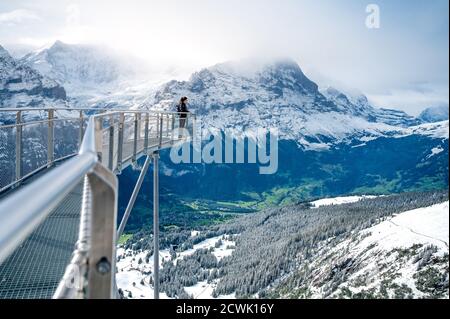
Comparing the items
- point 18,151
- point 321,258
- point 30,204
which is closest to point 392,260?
point 321,258

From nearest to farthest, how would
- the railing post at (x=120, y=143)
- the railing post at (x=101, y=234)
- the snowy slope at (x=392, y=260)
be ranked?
1. the railing post at (x=101, y=234)
2. the railing post at (x=120, y=143)
3. the snowy slope at (x=392, y=260)

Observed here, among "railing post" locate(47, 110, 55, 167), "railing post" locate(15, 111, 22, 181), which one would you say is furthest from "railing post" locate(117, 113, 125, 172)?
"railing post" locate(15, 111, 22, 181)

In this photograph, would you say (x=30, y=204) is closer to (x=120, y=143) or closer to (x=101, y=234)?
(x=101, y=234)

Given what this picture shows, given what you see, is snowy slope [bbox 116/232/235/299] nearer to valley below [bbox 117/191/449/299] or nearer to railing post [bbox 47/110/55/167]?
valley below [bbox 117/191/449/299]

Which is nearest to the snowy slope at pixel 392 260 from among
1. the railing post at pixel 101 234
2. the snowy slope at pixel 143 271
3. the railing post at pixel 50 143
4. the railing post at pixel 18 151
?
the snowy slope at pixel 143 271

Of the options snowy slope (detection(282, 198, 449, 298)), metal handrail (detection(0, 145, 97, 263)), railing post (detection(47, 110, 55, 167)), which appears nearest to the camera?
metal handrail (detection(0, 145, 97, 263))

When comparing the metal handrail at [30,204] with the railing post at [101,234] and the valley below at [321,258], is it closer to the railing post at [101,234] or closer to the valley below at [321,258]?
the railing post at [101,234]

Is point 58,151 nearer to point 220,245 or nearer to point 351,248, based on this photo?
point 351,248

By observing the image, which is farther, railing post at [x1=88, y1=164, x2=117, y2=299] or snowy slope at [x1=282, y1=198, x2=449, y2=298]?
snowy slope at [x1=282, y1=198, x2=449, y2=298]
